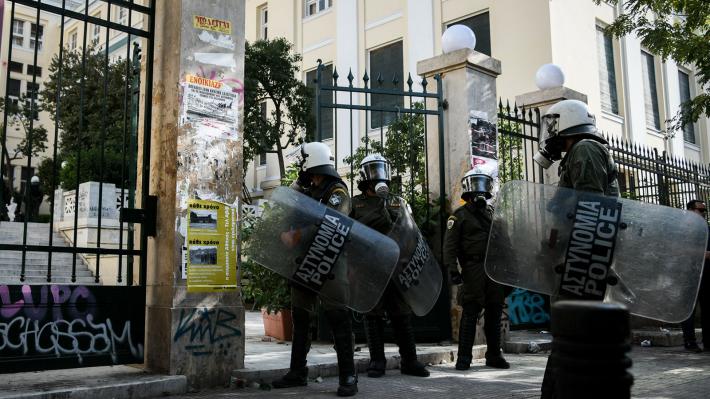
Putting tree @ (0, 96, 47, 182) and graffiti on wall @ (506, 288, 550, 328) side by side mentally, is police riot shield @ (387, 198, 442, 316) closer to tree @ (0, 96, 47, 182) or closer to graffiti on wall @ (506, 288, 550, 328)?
tree @ (0, 96, 47, 182)

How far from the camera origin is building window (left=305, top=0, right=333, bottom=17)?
77.4ft

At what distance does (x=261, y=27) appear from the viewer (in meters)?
26.2

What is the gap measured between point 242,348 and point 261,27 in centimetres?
2253

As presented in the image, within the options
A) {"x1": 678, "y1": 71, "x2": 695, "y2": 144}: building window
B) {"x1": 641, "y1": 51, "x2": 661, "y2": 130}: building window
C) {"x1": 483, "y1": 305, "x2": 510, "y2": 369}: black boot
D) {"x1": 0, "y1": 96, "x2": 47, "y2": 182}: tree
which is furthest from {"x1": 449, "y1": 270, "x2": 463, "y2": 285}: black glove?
{"x1": 678, "y1": 71, "x2": 695, "y2": 144}: building window

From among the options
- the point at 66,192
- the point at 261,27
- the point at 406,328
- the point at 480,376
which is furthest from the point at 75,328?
the point at 261,27

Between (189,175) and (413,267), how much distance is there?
2.24 m

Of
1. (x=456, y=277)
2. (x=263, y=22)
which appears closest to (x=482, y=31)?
(x=263, y=22)

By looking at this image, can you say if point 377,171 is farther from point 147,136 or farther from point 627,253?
point 627,253

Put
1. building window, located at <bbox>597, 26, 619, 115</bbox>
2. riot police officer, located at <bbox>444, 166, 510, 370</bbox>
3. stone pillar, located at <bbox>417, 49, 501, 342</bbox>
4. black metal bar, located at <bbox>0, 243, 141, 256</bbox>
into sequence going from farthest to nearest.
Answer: building window, located at <bbox>597, 26, 619, 115</bbox>, stone pillar, located at <bbox>417, 49, 501, 342</bbox>, riot police officer, located at <bbox>444, 166, 510, 370</bbox>, black metal bar, located at <bbox>0, 243, 141, 256</bbox>

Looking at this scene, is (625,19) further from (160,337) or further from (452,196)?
(160,337)

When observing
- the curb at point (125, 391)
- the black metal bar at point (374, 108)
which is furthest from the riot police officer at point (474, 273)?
the curb at point (125, 391)

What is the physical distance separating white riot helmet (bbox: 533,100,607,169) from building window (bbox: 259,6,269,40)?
75.1ft

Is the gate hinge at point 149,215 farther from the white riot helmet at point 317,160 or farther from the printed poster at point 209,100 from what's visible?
the white riot helmet at point 317,160

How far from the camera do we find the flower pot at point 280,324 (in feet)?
27.3
